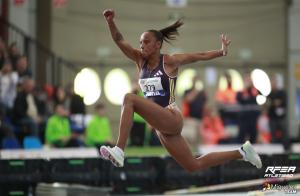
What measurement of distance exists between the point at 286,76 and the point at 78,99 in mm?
9809

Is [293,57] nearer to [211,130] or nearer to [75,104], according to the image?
[211,130]

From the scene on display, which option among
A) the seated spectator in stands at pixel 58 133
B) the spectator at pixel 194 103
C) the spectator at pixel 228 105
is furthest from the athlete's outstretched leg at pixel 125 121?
the spectator at pixel 228 105

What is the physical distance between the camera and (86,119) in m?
19.3

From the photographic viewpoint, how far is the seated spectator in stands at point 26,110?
581 inches

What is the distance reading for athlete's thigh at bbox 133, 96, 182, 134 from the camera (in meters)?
7.47

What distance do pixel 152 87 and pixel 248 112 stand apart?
930cm

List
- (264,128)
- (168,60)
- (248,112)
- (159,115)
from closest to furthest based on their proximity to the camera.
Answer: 1. (159,115)
2. (168,60)
3. (248,112)
4. (264,128)

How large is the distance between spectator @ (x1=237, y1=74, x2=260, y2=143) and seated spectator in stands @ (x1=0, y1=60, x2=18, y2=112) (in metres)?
5.54

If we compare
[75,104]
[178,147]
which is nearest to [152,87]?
[178,147]

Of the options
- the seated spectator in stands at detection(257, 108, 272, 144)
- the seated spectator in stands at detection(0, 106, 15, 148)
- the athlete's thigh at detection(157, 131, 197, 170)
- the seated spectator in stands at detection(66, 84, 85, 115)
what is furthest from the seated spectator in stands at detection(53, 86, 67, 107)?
the athlete's thigh at detection(157, 131, 197, 170)

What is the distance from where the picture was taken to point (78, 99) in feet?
56.7

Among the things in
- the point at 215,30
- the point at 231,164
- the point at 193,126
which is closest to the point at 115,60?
the point at 215,30

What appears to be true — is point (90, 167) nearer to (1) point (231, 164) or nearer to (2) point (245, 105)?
(1) point (231, 164)

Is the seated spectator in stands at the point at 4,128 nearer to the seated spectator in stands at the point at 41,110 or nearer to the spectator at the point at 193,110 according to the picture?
the seated spectator in stands at the point at 41,110
